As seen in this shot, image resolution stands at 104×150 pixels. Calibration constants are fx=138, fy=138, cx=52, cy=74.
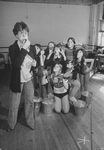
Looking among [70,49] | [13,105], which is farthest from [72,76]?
[13,105]

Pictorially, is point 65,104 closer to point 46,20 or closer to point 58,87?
point 58,87

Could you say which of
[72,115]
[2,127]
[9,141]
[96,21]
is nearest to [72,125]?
[72,115]

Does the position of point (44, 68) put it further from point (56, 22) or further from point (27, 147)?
point (56, 22)

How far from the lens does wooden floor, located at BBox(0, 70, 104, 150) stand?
1716 mm

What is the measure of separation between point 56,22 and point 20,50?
5.45 meters

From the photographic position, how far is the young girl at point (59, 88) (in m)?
2.23

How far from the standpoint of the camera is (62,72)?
241cm

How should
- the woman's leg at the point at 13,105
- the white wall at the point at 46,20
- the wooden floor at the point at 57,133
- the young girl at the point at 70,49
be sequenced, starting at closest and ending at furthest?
the wooden floor at the point at 57,133 < the woman's leg at the point at 13,105 < the young girl at the point at 70,49 < the white wall at the point at 46,20

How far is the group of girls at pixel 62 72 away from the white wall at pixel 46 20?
3841 millimetres

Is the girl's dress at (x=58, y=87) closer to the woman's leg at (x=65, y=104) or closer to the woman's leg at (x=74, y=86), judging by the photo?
the woman's leg at (x=65, y=104)

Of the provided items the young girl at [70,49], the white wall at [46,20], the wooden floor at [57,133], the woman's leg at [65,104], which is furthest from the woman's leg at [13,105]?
the white wall at [46,20]

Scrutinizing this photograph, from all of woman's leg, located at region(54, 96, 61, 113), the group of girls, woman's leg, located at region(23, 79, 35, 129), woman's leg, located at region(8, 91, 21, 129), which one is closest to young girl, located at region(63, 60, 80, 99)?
the group of girls

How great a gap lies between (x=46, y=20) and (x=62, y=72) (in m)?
4.70

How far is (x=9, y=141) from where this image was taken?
1.80m
